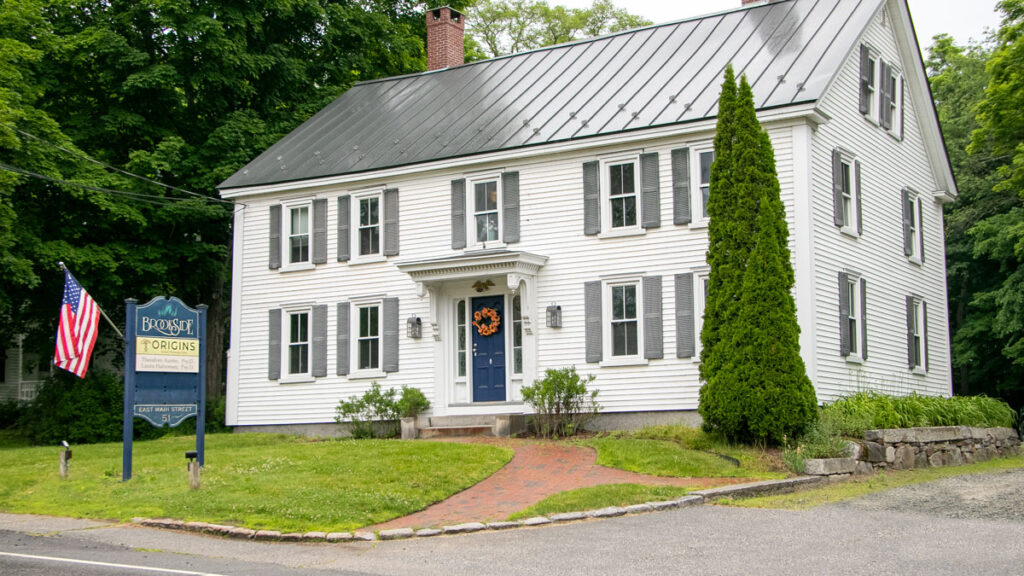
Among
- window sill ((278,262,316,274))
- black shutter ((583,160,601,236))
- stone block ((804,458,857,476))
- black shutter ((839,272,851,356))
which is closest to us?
stone block ((804,458,857,476))

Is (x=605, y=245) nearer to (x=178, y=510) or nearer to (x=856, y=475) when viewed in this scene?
(x=856, y=475)

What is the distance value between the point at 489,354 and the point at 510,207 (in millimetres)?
2985

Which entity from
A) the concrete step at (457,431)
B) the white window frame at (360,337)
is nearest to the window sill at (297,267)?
the white window frame at (360,337)

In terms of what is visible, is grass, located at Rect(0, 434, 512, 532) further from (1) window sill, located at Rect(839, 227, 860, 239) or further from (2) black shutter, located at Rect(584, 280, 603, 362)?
(1) window sill, located at Rect(839, 227, 860, 239)

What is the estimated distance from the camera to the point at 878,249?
21.6m

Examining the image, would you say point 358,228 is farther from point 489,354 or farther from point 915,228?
point 915,228

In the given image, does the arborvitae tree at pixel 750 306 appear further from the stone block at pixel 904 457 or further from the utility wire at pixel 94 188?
the utility wire at pixel 94 188

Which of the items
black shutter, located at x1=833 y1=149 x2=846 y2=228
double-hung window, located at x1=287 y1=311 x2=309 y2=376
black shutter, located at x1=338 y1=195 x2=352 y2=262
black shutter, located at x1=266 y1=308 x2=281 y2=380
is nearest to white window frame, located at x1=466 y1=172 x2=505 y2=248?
black shutter, located at x1=338 y1=195 x2=352 y2=262

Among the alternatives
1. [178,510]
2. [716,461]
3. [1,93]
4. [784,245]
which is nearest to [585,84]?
[784,245]

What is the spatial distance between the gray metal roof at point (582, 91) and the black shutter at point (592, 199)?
74 cm

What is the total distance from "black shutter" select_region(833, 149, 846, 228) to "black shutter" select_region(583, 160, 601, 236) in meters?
4.36

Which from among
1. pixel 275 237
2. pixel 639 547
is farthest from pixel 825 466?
pixel 275 237

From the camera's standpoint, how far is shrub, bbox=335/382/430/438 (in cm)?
2106

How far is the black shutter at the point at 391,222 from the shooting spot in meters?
22.3
